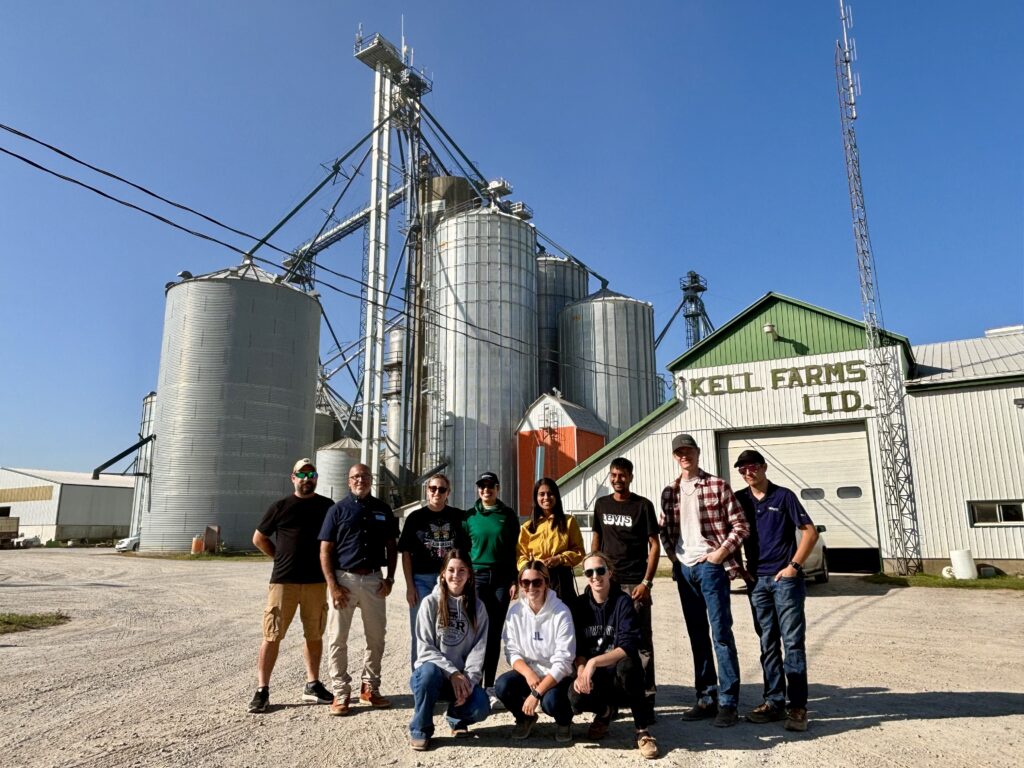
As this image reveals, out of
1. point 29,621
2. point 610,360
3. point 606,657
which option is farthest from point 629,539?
point 610,360

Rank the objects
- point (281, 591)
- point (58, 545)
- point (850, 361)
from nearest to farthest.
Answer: point (281, 591)
point (850, 361)
point (58, 545)

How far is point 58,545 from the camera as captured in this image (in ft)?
167

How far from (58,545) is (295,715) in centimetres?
5587

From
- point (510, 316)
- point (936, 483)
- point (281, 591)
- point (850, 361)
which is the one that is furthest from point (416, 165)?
point (281, 591)

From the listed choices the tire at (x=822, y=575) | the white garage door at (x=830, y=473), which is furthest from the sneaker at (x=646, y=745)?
the white garage door at (x=830, y=473)

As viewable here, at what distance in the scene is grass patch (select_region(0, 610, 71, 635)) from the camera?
34.6ft

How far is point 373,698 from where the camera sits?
625 centimetres

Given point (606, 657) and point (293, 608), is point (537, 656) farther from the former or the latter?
point (293, 608)

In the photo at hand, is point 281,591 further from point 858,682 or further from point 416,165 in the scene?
point 416,165

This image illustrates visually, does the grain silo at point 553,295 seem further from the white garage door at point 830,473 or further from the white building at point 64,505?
the white building at point 64,505

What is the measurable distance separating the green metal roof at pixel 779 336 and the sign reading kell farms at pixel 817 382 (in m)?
0.50

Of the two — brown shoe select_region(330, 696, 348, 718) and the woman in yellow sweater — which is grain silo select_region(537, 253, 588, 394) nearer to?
the woman in yellow sweater

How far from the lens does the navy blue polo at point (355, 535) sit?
250 inches

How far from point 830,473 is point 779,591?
621 inches
